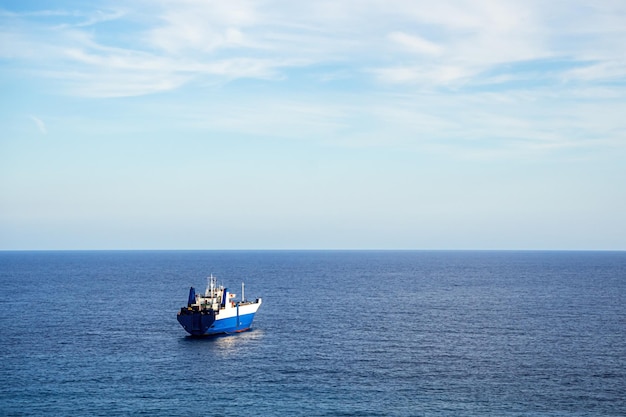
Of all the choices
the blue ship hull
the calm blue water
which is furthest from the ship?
the calm blue water

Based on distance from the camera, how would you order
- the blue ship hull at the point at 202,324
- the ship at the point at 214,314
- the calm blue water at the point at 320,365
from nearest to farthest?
the calm blue water at the point at 320,365 < the blue ship hull at the point at 202,324 < the ship at the point at 214,314

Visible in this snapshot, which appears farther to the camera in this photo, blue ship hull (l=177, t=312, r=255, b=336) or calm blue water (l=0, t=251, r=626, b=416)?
blue ship hull (l=177, t=312, r=255, b=336)

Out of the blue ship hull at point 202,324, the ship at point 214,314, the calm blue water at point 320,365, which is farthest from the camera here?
the ship at point 214,314

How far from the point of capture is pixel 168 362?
4144 inches

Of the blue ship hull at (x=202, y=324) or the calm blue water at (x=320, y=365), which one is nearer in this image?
the calm blue water at (x=320, y=365)

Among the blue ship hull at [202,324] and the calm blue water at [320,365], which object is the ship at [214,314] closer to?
the blue ship hull at [202,324]

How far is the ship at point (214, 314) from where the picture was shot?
128125mm

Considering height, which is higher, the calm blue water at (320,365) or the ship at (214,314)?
the ship at (214,314)

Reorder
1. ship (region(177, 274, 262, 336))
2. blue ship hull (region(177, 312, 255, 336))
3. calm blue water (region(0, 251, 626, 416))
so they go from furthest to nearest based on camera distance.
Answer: ship (region(177, 274, 262, 336)), blue ship hull (region(177, 312, 255, 336)), calm blue water (region(0, 251, 626, 416))

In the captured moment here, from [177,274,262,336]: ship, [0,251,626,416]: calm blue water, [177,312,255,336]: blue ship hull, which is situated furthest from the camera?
[177,274,262,336]: ship

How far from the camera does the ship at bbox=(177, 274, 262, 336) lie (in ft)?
420

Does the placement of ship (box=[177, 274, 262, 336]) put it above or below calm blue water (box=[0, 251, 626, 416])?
above

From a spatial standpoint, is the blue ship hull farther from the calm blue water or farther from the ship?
the calm blue water

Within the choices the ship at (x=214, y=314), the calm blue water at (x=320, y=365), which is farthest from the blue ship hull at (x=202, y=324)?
the calm blue water at (x=320, y=365)
